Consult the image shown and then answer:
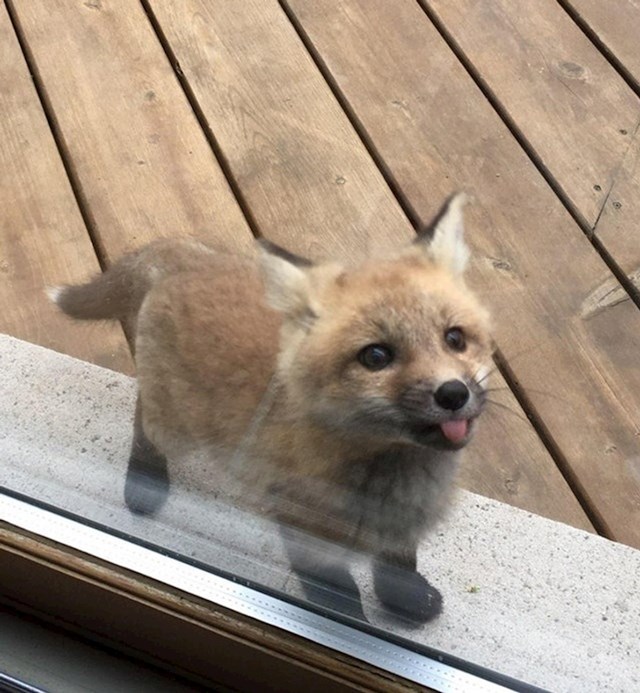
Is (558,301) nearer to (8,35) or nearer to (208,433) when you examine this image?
(208,433)

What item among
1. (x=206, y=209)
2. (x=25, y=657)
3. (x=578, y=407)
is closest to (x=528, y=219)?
(x=578, y=407)

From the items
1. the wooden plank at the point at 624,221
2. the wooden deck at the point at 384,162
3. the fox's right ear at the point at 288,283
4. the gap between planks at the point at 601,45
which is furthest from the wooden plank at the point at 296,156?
the gap between planks at the point at 601,45

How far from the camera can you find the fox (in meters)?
0.85

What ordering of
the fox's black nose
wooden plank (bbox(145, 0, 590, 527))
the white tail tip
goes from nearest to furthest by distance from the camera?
1. the fox's black nose
2. wooden plank (bbox(145, 0, 590, 527))
3. the white tail tip

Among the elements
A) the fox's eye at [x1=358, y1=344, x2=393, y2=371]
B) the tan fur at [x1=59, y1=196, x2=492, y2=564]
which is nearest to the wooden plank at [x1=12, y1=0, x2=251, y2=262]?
the tan fur at [x1=59, y1=196, x2=492, y2=564]

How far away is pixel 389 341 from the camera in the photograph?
2.79ft

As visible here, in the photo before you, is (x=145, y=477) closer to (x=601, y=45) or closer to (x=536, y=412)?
(x=536, y=412)

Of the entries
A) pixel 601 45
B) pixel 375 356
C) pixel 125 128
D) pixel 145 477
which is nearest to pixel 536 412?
pixel 375 356

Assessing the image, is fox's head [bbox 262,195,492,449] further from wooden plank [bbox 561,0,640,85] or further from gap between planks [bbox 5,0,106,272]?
wooden plank [bbox 561,0,640,85]

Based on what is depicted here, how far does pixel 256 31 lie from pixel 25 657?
91cm

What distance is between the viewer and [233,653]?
92cm

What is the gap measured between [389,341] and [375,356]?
19mm

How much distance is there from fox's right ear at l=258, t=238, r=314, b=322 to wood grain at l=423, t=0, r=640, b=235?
0.42m

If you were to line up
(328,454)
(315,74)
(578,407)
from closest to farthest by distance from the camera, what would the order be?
1. (328,454)
2. (578,407)
3. (315,74)
